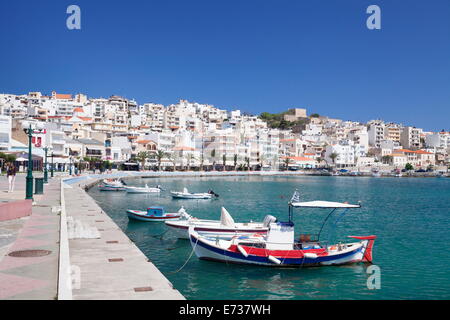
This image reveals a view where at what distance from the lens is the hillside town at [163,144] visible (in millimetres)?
89425

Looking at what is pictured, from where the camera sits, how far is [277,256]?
16.6 meters

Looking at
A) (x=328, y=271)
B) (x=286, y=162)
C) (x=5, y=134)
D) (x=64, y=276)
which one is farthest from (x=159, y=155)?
(x=64, y=276)

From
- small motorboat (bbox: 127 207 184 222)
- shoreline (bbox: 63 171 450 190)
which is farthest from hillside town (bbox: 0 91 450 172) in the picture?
small motorboat (bbox: 127 207 184 222)

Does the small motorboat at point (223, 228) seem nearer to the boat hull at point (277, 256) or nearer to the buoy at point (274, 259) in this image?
the boat hull at point (277, 256)

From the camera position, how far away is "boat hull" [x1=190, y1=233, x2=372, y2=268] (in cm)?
1661

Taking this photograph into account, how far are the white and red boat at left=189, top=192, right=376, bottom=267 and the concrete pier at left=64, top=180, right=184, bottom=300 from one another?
3.89 m

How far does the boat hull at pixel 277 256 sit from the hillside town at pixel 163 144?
4989cm

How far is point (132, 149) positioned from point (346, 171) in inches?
3422

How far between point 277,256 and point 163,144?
114 m

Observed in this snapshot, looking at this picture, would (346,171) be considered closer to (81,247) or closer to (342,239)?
(342,239)

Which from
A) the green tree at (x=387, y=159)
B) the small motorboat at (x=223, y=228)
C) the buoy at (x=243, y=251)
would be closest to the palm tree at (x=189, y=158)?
the green tree at (x=387, y=159)

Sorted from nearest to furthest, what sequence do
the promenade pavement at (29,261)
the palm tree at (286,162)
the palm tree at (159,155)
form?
the promenade pavement at (29,261)
the palm tree at (159,155)
the palm tree at (286,162)

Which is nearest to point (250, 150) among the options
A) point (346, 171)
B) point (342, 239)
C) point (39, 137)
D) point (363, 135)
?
→ point (346, 171)
